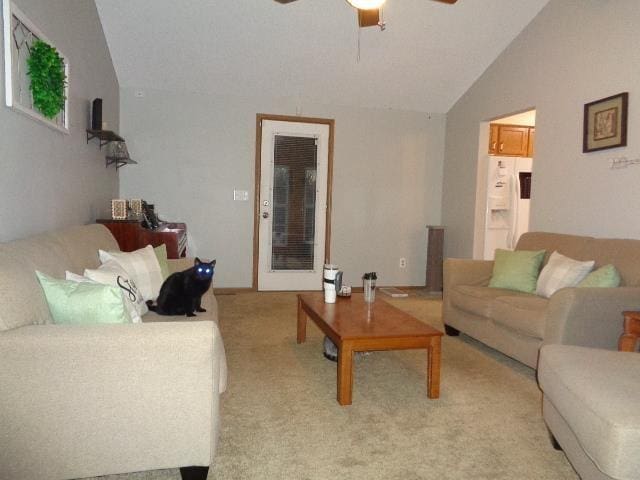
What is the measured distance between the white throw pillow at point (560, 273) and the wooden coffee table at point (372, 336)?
977 millimetres

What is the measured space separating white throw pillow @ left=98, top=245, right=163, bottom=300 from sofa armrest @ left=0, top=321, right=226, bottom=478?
1.04m

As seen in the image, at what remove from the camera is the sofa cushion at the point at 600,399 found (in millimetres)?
1304

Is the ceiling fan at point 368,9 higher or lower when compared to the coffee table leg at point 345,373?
higher

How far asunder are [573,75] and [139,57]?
3861mm

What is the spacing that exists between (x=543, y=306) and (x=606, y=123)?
1536 mm

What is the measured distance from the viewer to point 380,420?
2.15 m

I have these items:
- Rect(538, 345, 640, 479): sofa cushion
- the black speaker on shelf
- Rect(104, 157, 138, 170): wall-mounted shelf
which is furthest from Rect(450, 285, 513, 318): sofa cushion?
Rect(104, 157, 138, 170): wall-mounted shelf

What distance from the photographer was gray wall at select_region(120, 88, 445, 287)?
4938mm

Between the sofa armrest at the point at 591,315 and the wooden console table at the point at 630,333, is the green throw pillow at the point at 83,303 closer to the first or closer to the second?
the sofa armrest at the point at 591,315

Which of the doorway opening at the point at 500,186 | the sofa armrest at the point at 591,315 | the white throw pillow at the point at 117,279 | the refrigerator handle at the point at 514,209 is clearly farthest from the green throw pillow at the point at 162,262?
the refrigerator handle at the point at 514,209

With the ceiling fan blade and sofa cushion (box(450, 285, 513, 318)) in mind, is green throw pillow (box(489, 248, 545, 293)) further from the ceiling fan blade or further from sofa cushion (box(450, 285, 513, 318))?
the ceiling fan blade

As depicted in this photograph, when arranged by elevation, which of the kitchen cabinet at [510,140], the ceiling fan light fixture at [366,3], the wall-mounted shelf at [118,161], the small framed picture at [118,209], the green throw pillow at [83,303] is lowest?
the green throw pillow at [83,303]

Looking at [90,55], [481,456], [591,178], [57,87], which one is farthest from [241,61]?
[481,456]

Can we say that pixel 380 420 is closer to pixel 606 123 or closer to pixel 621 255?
pixel 621 255
